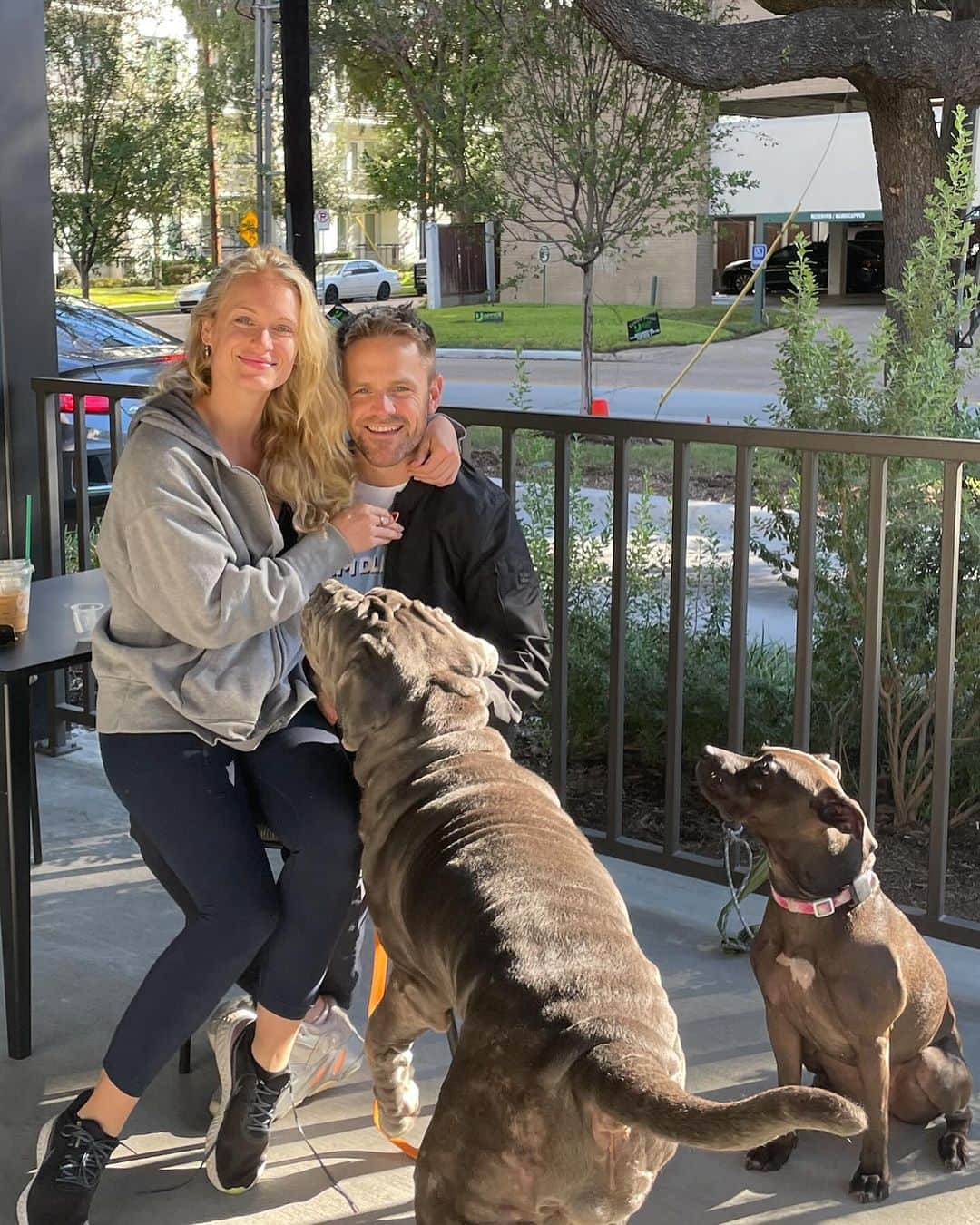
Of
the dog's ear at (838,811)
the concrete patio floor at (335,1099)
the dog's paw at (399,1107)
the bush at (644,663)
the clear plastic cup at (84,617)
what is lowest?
the concrete patio floor at (335,1099)

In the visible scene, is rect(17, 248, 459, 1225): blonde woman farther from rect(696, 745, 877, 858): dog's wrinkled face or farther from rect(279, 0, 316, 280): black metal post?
rect(279, 0, 316, 280): black metal post

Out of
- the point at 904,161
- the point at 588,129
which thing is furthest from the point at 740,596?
the point at 588,129

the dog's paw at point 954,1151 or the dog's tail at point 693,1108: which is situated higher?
the dog's tail at point 693,1108

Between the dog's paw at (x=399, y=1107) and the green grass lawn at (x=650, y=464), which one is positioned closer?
the dog's paw at (x=399, y=1107)

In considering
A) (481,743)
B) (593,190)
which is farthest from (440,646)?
(593,190)

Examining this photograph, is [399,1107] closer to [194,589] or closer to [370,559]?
[194,589]

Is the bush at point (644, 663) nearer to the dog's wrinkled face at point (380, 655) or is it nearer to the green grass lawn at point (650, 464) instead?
the dog's wrinkled face at point (380, 655)

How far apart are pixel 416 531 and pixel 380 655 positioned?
650 millimetres

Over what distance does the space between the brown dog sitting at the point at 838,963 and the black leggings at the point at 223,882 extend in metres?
0.69

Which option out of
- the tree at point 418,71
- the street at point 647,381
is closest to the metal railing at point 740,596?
the tree at point 418,71

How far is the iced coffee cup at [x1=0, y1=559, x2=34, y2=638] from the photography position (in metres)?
3.11

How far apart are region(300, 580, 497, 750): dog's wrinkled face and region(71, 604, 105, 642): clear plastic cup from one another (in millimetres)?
998

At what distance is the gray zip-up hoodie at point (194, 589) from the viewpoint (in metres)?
2.52

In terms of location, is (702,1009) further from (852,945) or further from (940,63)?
(940,63)
